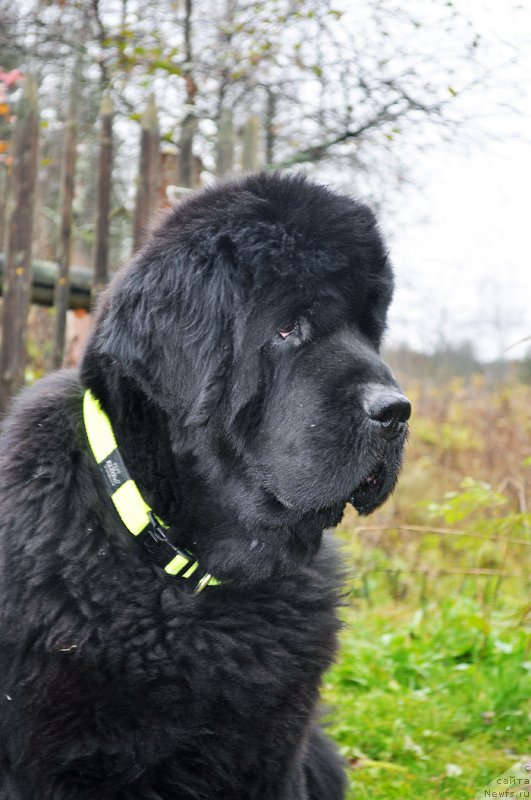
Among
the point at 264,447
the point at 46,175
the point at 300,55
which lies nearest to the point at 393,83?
the point at 300,55

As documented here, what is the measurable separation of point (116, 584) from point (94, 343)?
2.40 feet

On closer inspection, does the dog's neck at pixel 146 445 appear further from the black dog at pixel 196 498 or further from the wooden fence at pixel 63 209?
the wooden fence at pixel 63 209

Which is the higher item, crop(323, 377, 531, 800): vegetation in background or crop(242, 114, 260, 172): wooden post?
crop(242, 114, 260, 172): wooden post

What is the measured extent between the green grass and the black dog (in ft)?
2.50

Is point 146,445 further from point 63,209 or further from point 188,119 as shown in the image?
point 188,119

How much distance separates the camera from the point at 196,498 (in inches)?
93.8

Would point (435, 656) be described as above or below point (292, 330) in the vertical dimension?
below

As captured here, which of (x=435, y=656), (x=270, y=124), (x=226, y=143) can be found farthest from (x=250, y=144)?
(x=435, y=656)

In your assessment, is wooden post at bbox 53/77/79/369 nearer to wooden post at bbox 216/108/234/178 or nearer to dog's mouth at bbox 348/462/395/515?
wooden post at bbox 216/108/234/178

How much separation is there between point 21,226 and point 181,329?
8.38 feet

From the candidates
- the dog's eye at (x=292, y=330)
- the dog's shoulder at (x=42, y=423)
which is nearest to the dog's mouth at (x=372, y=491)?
the dog's eye at (x=292, y=330)

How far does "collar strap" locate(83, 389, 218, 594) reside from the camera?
232cm

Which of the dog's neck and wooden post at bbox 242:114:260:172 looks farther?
wooden post at bbox 242:114:260:172

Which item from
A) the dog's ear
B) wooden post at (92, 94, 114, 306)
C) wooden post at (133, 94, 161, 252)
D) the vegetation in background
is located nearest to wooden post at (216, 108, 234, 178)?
wooden post at (133, 94, 161, 252)
